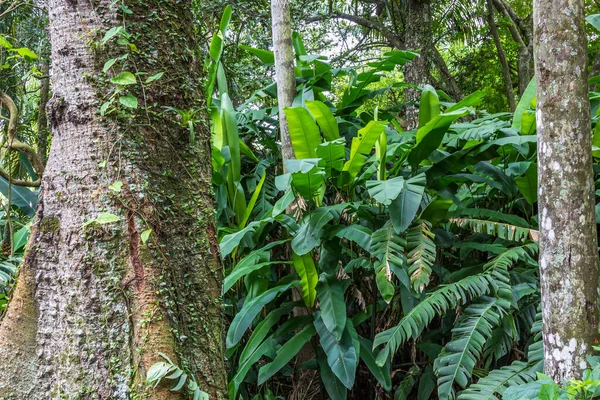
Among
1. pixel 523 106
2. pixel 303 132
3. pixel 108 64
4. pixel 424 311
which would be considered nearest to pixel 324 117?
pixel 303 132

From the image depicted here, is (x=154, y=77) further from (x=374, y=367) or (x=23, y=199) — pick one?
(x=23, y=199)

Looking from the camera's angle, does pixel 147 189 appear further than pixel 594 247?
No

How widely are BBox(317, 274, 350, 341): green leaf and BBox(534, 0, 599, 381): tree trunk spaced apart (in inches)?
37.8

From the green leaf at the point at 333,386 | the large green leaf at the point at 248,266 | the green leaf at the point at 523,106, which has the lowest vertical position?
the green leaf at the point at 333,386

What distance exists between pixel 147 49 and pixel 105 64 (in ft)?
Answer: 0.50

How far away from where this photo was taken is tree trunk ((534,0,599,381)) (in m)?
2.08

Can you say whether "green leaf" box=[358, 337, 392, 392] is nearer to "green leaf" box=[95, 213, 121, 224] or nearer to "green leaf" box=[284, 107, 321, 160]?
"green leaf" box=[284, 107, 321, 160]

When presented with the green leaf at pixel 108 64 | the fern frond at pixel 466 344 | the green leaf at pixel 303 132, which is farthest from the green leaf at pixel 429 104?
the green leaf at pixel 108 64

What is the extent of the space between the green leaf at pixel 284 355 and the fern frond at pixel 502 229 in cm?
109

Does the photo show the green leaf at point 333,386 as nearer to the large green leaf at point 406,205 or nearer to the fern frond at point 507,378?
the fern frond at point 507,378

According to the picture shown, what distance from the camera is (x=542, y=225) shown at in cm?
222

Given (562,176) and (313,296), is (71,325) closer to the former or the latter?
(313,296)

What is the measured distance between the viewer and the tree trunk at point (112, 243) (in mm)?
1479

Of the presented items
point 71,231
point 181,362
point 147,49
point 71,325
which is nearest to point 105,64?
point 147,49
